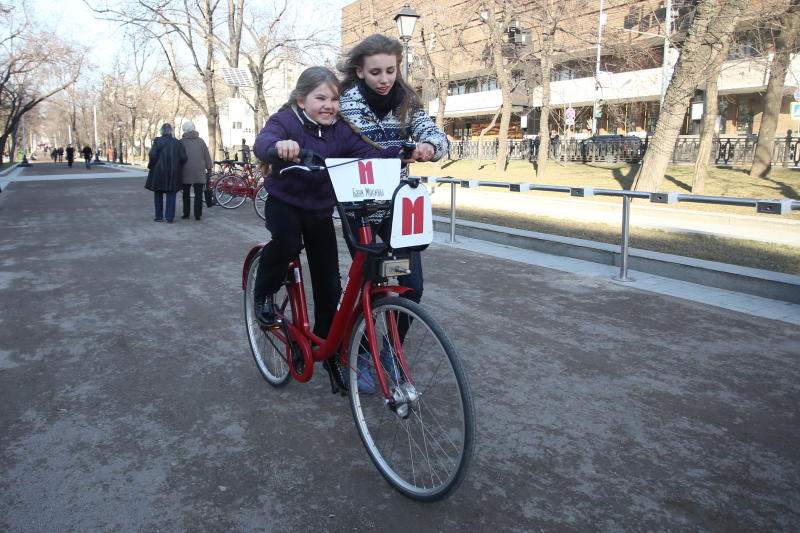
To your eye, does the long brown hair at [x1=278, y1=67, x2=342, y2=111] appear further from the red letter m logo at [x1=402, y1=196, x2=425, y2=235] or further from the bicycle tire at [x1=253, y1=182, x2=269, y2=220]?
the bicycle tire at [x1=253, y1=182, x2=269, y2=220]

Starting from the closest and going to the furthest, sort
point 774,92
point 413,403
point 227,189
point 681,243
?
point 413,403 → point 681,243 → point 227,189 → point 774,92

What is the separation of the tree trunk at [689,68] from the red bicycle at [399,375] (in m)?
13.3

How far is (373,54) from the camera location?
3346 millimetres

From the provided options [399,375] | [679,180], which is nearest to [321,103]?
[399,375]

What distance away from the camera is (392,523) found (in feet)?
8.20

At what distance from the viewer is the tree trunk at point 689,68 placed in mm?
13656

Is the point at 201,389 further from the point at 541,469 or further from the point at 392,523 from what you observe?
the point at 541,469

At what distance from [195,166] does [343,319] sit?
10022 millimetres

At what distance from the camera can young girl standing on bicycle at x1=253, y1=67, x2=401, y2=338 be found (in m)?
3.17

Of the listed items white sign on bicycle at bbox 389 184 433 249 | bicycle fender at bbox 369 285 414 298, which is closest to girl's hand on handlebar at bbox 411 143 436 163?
white sign on bicycle at bbox 389 184 433 249

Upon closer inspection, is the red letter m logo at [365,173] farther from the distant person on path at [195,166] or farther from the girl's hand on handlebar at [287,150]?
the distant person on path at [195,166]

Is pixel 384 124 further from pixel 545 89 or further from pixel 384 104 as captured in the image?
pixel 545 89

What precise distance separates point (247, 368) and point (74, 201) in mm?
14345

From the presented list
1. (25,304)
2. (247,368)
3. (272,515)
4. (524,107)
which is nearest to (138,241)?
(25,304)
